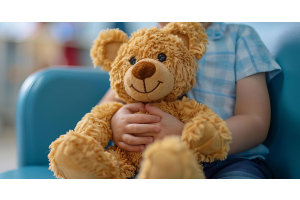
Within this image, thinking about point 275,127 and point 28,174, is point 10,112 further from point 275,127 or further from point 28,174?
point 275,127

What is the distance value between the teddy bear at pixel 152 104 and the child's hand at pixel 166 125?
0.02m

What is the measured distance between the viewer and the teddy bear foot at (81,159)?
368mm

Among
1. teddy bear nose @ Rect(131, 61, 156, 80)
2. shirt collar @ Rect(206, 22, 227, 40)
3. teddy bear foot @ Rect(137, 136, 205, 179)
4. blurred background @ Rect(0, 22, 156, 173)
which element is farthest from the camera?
blurred background @ Rect(0, 22, 156, 173)

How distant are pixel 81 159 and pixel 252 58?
18.5 inches

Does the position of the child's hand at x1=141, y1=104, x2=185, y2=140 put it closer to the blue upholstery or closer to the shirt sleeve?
the shirt sleeve

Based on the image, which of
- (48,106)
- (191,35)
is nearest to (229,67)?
(191,35)

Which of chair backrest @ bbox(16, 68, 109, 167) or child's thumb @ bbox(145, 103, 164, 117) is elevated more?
child's thumb @ bbox(145, 103, 164, 117)

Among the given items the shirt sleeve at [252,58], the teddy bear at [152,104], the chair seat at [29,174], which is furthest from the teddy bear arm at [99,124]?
the shirt sleeve at [252,58]

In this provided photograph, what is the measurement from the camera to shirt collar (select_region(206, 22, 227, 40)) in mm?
683

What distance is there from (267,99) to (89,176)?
44 centimetres

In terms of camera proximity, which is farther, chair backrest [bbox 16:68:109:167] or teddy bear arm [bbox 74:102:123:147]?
chair backrest [bbox 16:68:109:167]

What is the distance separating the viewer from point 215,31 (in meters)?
0.69

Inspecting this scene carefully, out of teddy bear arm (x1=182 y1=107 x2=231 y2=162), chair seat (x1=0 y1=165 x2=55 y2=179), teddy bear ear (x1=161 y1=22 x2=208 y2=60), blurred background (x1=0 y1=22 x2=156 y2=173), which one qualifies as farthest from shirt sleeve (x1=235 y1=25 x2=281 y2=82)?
blurred background (x1=0 y1=22 x2=156 y2=173)

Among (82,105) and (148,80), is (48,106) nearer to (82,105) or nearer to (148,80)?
(82,105)
